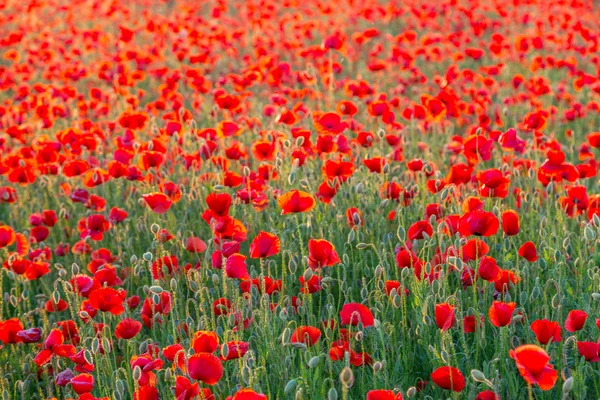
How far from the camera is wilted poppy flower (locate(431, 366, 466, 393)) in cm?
197

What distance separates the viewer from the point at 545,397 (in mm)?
2215

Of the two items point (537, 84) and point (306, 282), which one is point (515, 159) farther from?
point (306, 282)

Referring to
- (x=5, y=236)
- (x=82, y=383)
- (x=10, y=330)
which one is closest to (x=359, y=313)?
(x=82, y=383)

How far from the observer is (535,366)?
167cm

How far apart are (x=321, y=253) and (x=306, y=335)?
29 cm

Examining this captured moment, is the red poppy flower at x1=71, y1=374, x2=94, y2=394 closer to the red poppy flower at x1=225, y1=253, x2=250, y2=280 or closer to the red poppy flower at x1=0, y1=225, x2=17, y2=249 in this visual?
the red poppy flower at x1=225, y1=253, x2=250, y2=280

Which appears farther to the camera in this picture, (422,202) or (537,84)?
(537,84)

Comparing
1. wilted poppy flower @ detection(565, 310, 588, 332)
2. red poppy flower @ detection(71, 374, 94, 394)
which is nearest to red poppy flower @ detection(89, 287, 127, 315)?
red poppy flower @ detection(71, 374, 94, 394)

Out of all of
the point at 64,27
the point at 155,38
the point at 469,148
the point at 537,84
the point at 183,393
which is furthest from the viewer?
the point at 64,27

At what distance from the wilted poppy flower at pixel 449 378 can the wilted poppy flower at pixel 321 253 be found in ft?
1.85

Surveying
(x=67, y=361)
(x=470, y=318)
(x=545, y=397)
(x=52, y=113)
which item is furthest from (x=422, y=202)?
(x=52, y=113)

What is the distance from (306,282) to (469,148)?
3.82 ft

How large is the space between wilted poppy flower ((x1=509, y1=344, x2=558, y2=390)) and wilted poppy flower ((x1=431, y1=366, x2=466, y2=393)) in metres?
0.31

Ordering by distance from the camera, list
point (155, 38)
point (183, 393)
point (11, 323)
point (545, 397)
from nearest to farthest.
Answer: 1. point (183, 393)
2. point (545, 397)
3. point (11, 323)
4. point (155, 38)
